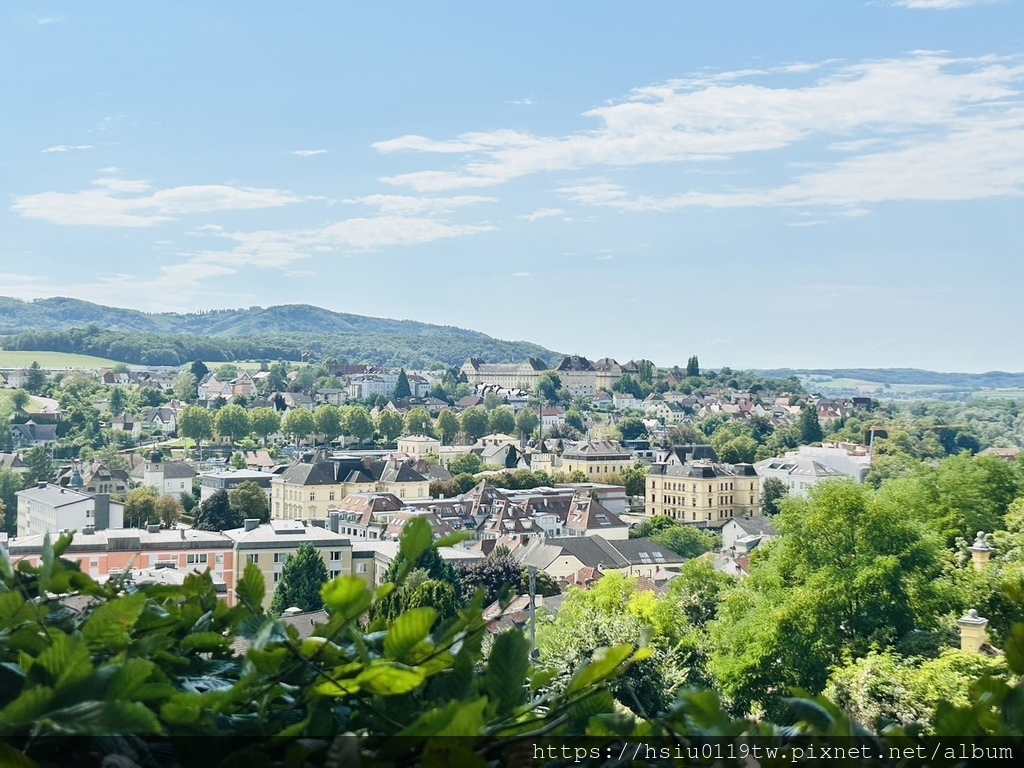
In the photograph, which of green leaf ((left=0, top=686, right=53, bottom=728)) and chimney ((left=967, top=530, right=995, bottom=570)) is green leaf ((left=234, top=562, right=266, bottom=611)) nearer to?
green leaf ((left=0, top=686, right=53, bottom=728))

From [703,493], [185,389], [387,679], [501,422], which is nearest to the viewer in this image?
[387,679]

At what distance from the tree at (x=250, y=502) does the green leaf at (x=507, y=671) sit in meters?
31.9

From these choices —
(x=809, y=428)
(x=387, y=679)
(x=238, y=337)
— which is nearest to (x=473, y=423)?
(x=809, y=428)

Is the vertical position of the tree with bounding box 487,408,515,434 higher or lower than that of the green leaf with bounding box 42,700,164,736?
lower

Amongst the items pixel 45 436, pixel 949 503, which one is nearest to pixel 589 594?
pixel 949 503

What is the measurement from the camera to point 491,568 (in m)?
20.6

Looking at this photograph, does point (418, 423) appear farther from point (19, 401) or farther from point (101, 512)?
point (101, 512)

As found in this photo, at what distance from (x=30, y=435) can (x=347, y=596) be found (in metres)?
58.5

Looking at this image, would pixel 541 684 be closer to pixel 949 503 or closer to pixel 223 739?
pixel 223 739

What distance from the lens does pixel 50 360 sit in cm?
8581

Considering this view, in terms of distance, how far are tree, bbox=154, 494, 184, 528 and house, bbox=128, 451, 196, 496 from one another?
781 cm

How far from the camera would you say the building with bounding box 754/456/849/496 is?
136 feet

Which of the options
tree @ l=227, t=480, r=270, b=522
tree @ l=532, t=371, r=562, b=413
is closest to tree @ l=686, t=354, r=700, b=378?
tree @ l=532, t=371, r=562, b=413

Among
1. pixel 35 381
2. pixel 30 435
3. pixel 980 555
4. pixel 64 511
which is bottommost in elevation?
pixel 64 511
